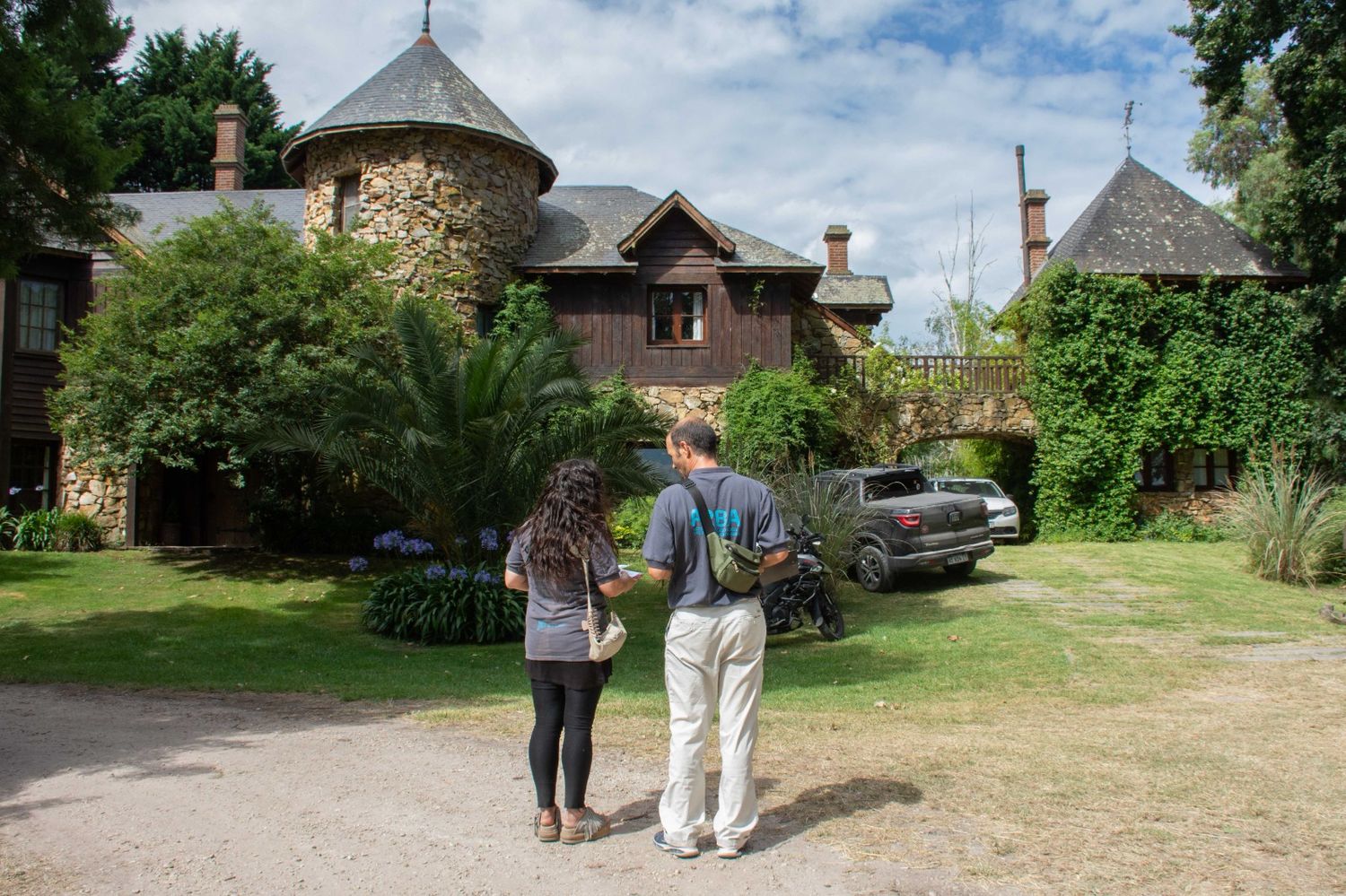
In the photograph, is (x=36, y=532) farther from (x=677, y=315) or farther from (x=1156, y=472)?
(x=1156, y=472)

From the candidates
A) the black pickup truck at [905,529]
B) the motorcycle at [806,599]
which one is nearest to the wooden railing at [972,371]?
the black pickup truck at [905,529]

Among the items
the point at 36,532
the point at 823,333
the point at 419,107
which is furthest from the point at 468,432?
the point at 823,333

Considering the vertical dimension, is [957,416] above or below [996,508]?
above

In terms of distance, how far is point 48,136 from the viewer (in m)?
9.24

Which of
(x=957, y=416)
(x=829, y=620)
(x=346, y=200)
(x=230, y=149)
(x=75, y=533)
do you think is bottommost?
(x=829, y=620)

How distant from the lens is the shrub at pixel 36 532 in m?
18.2

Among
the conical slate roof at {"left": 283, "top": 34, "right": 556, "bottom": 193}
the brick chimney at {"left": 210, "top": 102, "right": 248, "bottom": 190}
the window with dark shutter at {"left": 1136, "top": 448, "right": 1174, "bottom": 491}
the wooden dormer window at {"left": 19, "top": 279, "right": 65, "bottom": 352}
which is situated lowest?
the window with dark shutter at {"left": 1136, "top": 448, "right": 1174, "bottom": 491}

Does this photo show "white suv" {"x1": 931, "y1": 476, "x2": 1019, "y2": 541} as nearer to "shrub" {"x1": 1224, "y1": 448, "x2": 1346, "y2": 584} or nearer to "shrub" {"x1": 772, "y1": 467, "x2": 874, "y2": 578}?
"shrub" {"x1": 1224, "y1": 448, "x2": 1346, "y2": 584}

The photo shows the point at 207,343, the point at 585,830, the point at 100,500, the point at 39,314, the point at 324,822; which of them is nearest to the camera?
the point at 585,830

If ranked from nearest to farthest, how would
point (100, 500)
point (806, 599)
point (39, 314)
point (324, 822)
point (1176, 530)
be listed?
point (324, 822) → point (806, 599) → point (100, 500) → point (39, 314) → point (1176, 530)

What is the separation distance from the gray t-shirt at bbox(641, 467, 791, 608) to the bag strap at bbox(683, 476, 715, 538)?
0.04ft

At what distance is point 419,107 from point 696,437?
17684 millimetres

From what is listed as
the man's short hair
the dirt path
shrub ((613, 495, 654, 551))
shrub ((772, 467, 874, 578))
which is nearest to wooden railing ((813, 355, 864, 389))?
shrub ((613, 495, 654, 551))

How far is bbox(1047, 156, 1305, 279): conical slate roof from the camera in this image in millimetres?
22500
